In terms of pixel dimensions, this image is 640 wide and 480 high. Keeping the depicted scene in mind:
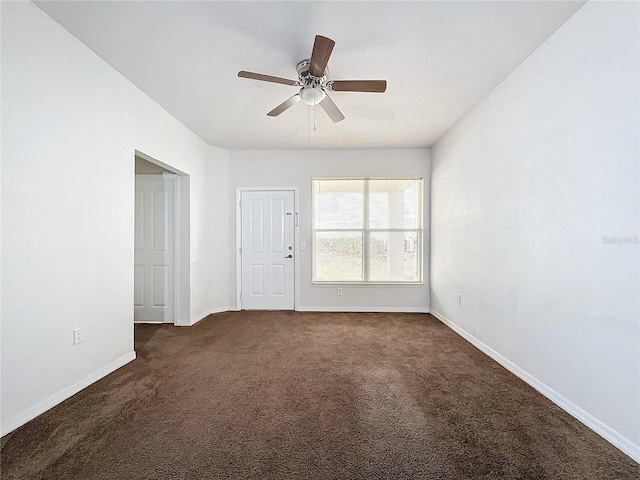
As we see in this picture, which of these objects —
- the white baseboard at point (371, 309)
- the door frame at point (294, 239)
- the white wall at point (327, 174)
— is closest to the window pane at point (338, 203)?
the white wall at point (327, 174)

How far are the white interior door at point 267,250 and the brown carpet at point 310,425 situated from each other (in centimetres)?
194

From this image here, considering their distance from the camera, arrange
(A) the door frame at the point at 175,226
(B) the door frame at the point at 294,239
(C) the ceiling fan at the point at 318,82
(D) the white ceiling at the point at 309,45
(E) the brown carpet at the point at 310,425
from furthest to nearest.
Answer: (B) the door frame at the point at 294,239
(A) the door frame at the point at 175,226
(C) the ceiling fan at the point at 318,82
(D) the white ceiling at the point at 309,45
(E) the brown carpet at the point at 310,425

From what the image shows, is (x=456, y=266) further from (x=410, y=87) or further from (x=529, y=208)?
(x=410, y=87)

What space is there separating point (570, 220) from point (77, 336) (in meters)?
3.50

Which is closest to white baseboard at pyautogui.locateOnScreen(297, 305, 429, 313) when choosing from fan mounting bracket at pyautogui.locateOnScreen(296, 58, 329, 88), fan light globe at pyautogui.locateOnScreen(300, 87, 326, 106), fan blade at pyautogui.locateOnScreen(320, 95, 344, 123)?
fan blade at pyautogui.locateOnScreen(320, 95, 344, 123)

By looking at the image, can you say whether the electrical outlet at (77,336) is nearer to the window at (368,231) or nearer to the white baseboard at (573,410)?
the window at (368,231)

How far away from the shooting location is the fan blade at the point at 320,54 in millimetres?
1934

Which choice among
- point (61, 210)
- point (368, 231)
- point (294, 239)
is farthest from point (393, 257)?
point (61, 210)

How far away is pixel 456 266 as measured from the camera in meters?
3.97

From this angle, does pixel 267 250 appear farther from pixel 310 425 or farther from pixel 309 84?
pixel 310 425

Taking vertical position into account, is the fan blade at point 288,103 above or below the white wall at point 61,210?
above

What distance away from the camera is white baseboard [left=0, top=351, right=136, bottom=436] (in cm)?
184

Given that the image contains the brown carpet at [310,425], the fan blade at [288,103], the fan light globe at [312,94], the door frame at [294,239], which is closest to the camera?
the brown carpet at [310,425]

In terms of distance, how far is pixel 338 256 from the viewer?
5.15m
